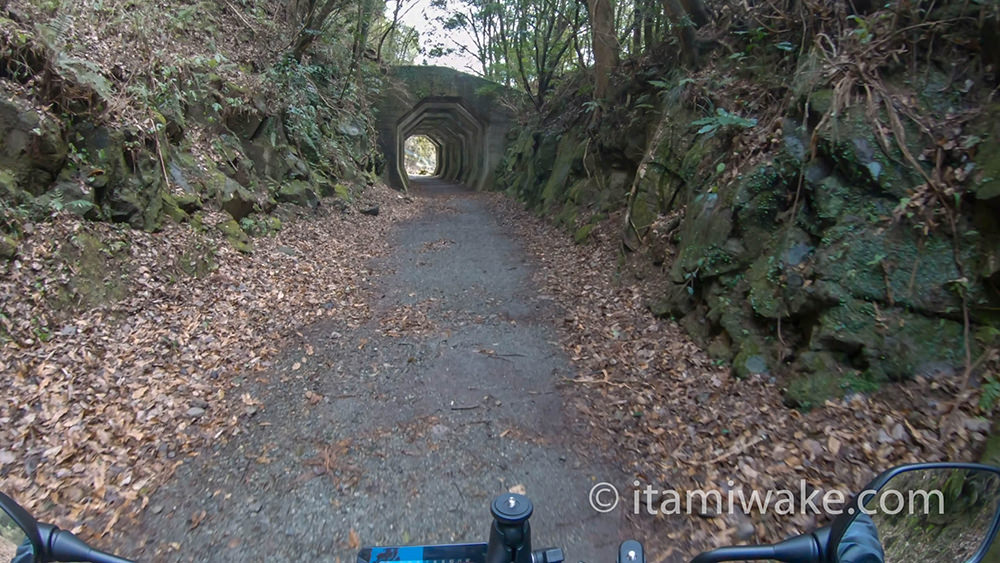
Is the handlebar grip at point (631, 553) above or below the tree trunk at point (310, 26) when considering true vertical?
below

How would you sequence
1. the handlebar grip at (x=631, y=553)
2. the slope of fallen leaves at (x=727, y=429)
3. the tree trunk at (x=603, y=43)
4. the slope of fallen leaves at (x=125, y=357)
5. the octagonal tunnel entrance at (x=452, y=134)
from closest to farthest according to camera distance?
the handlebar grip at (x=631, y=553) → the slope of fallen leaves at (x=727, y=429) → the slope of fallen leaves at (x=125, y=357) → the tree trunk at (x=603, y=43) → the octagonal tunnel entrance at (x=452, y=134)

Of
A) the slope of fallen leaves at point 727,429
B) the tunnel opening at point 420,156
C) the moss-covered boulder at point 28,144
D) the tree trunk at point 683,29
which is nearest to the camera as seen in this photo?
the slope of fallen leaves at point 727,429

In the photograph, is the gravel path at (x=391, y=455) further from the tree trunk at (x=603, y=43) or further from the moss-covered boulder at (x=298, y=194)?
the tree trunk at (x=603, y=43)

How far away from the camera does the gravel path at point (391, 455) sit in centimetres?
326

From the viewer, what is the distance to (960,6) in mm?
4660

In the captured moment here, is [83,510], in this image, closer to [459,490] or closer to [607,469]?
[459,490]

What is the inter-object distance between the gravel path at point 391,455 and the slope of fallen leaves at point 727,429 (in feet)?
1.07

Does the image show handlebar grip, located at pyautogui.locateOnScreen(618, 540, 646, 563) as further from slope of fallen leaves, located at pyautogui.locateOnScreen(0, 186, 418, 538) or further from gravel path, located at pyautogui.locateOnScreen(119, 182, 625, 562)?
slope of fallen leaves, located at pyautogui.locateOnScreen(0, 186, 418, 538)

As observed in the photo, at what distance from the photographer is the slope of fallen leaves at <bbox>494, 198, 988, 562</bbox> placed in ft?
10.5

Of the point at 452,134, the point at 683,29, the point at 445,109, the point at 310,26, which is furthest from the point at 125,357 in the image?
the point at 452,134

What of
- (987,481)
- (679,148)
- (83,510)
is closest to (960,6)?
(679,148)

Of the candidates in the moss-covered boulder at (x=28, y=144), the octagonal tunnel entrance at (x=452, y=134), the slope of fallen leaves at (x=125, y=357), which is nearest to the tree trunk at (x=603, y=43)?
the slope of fallen leaves at (x=125, y=357)

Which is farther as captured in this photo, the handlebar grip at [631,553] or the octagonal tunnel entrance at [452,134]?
the octagonal tunnel entrance at [452,134]

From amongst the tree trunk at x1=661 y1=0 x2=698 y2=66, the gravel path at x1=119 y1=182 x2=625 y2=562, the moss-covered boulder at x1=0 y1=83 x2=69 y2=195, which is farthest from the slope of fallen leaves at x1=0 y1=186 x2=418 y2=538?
the tree trunk at x1=661 y1=0 x2=698 y2=66
